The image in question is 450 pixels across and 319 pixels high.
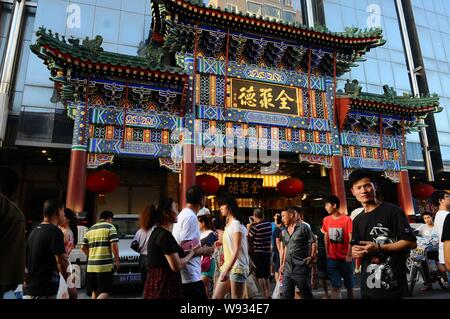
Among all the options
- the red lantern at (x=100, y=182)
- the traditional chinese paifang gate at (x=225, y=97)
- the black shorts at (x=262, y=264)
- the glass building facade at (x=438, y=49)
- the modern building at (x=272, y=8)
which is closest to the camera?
the black shorts at (x=262, y=264)

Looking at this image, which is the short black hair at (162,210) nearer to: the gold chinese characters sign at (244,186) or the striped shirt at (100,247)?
the striped shirt at (100,247)

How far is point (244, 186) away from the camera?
1501 cm

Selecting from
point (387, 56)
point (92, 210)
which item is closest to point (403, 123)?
point (387, 56)

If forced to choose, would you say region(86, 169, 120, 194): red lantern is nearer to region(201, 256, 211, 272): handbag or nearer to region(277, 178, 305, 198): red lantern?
region(201, 256, 211, 272): handbag

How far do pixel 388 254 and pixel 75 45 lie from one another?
397 inches

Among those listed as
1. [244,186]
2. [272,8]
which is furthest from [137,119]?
[272,8]

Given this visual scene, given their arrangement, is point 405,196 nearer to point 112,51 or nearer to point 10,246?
point 112,51

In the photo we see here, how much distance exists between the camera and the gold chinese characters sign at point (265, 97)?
38.1 ft

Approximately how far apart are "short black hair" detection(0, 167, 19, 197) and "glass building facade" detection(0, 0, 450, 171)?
9.97m

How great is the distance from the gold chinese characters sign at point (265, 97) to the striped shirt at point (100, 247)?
23.2 ft

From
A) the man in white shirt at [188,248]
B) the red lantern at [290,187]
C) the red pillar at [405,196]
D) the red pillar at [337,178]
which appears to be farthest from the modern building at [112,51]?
the man in white shirt at [188,248]

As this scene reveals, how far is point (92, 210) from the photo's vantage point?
14.1m

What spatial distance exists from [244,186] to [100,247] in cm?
1005
